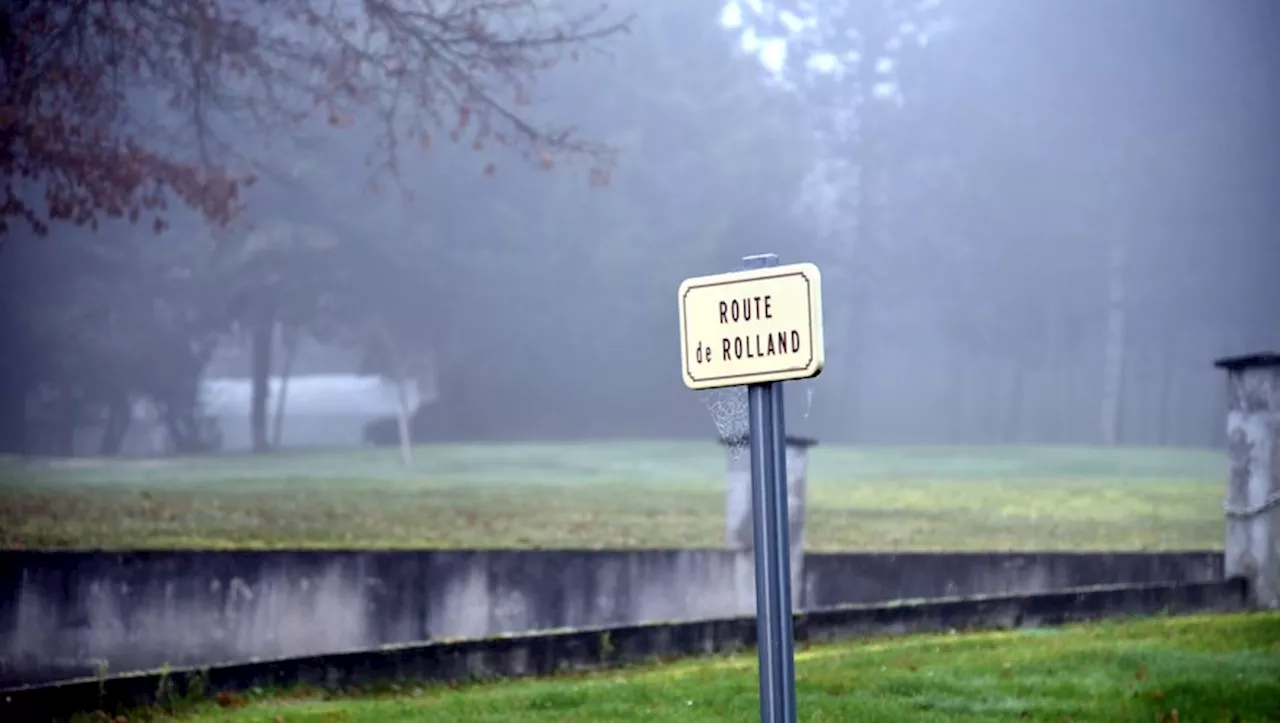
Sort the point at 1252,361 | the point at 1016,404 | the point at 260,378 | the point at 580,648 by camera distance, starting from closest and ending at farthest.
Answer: the point at 580,648
the point at 1252,361
the point at 260,378
the point at 1016,404

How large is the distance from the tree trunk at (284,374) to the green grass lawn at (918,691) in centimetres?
356

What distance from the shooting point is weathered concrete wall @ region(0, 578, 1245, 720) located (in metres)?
5.23

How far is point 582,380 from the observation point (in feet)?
32.2

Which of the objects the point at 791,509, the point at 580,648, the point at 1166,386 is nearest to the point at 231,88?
the point at 791,509

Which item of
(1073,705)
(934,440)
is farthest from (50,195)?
(1073,705)

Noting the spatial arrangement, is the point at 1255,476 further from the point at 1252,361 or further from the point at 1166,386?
the point at 1166,386

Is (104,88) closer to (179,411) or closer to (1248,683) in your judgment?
(179,411)

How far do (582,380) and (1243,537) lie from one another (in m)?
3.89

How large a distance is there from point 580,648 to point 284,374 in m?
3.64

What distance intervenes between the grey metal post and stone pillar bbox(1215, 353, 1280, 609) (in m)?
5.57

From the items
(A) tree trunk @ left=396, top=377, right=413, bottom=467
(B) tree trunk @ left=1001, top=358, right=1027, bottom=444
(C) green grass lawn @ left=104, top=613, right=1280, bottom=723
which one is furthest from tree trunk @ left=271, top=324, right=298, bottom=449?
(B) tree trunk @ left=1001, top=358, right=1027, bottom=444

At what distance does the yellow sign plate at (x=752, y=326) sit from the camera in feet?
7.78

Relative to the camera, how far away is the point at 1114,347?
10.1m

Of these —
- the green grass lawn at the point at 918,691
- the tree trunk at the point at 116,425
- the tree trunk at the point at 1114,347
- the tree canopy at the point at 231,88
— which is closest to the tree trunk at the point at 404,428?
the tree canopy at the point at 231,88
